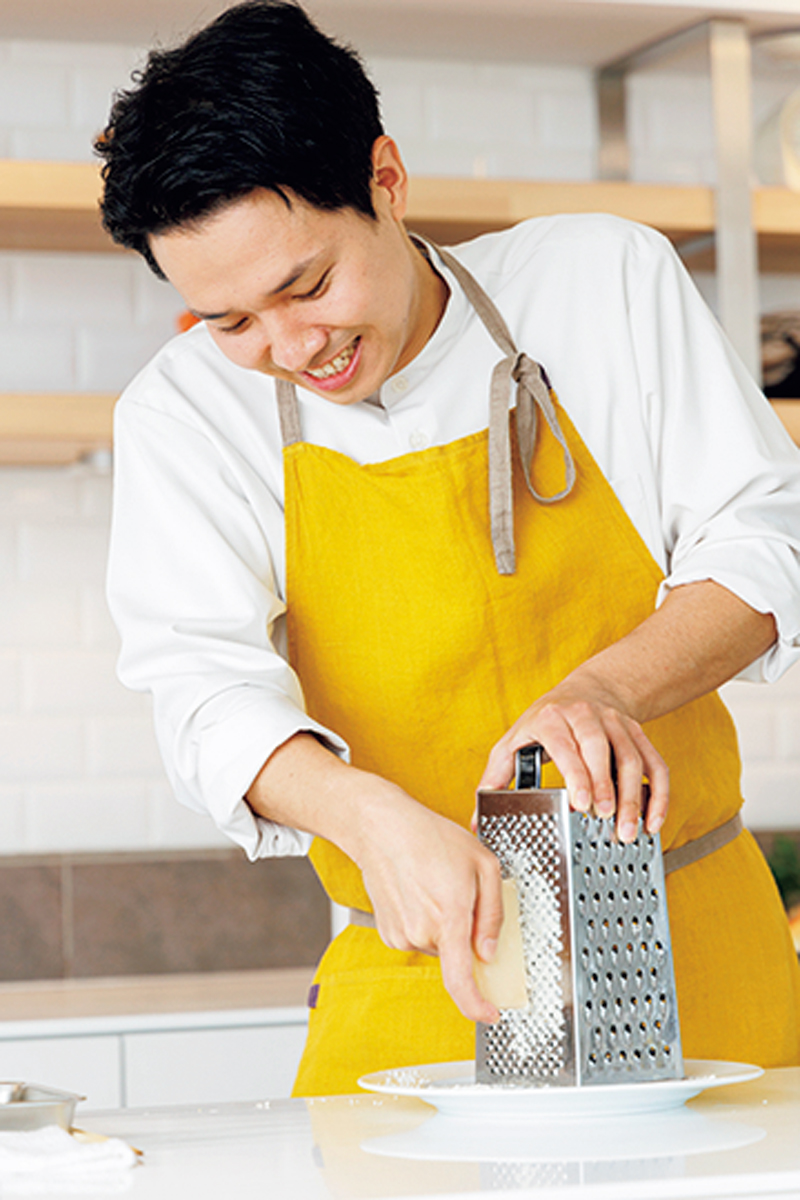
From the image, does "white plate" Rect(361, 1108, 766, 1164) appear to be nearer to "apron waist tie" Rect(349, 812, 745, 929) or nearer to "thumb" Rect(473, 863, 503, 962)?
"thumb" Rect(473, 863, 503, 962)

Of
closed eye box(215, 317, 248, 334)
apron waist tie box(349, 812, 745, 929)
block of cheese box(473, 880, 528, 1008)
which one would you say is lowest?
block of cheese box(473, 880, 528, 1008)

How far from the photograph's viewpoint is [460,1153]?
93 cm

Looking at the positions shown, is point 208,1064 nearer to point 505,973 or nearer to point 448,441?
point 448,441

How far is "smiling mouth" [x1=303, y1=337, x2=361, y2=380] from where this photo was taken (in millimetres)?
1393

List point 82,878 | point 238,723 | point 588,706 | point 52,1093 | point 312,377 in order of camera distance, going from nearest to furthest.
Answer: point 52,1093 → point 588,706 → point 238,723 → point 312,377 → point 82,878

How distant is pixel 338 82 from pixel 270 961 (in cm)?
192

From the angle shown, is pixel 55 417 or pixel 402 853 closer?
pixel 402 853

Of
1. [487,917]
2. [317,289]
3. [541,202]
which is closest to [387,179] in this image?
[317,289]

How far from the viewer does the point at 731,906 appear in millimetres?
1439

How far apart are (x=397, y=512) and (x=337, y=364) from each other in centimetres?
17

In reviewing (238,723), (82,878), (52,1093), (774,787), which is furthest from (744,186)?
(52,1093)

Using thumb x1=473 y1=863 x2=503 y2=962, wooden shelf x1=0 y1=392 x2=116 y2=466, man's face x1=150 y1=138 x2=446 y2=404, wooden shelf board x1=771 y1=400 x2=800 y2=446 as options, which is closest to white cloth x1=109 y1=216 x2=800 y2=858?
man's face x1=150 y1=138 x2=446 y2=404

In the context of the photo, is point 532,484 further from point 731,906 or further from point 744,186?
point 744,186

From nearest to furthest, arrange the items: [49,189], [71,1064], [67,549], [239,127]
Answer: [239,127] < [71,1064] < [49,189] < [67,549]
